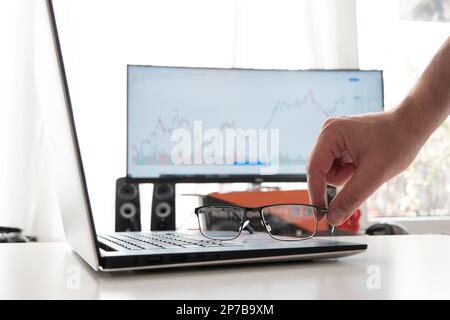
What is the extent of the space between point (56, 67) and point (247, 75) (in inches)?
44.6

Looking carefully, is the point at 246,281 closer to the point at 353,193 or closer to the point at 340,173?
the point at 353,193

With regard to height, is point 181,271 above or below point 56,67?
below

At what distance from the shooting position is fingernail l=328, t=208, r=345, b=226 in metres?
0.66

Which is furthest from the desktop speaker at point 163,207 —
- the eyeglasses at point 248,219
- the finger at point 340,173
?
the finger at point 340,173

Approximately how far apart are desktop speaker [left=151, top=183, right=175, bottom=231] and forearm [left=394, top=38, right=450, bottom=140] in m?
0.91

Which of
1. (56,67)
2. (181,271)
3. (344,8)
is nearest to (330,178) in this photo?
(181,271)

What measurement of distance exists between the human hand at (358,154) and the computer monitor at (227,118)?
2.74 feet

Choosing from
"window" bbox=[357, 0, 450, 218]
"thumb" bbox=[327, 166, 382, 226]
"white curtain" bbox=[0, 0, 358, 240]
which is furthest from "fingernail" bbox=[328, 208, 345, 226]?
"window" bbox=[357, 0, 450, 218]

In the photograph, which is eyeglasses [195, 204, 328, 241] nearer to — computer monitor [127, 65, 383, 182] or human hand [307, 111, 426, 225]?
human hand [307, 111, 426, 225]

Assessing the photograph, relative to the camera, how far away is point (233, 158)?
5.02 ft

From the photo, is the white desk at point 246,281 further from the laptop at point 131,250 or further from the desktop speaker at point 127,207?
the desktop speaker at point 127,207

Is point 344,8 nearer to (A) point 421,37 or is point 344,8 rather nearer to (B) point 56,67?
(A) point 421,37

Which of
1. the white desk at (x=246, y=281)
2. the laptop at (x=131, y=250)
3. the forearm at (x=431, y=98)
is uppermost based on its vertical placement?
the forearm at (x=431, y=98)

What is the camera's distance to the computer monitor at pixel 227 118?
151 cm
